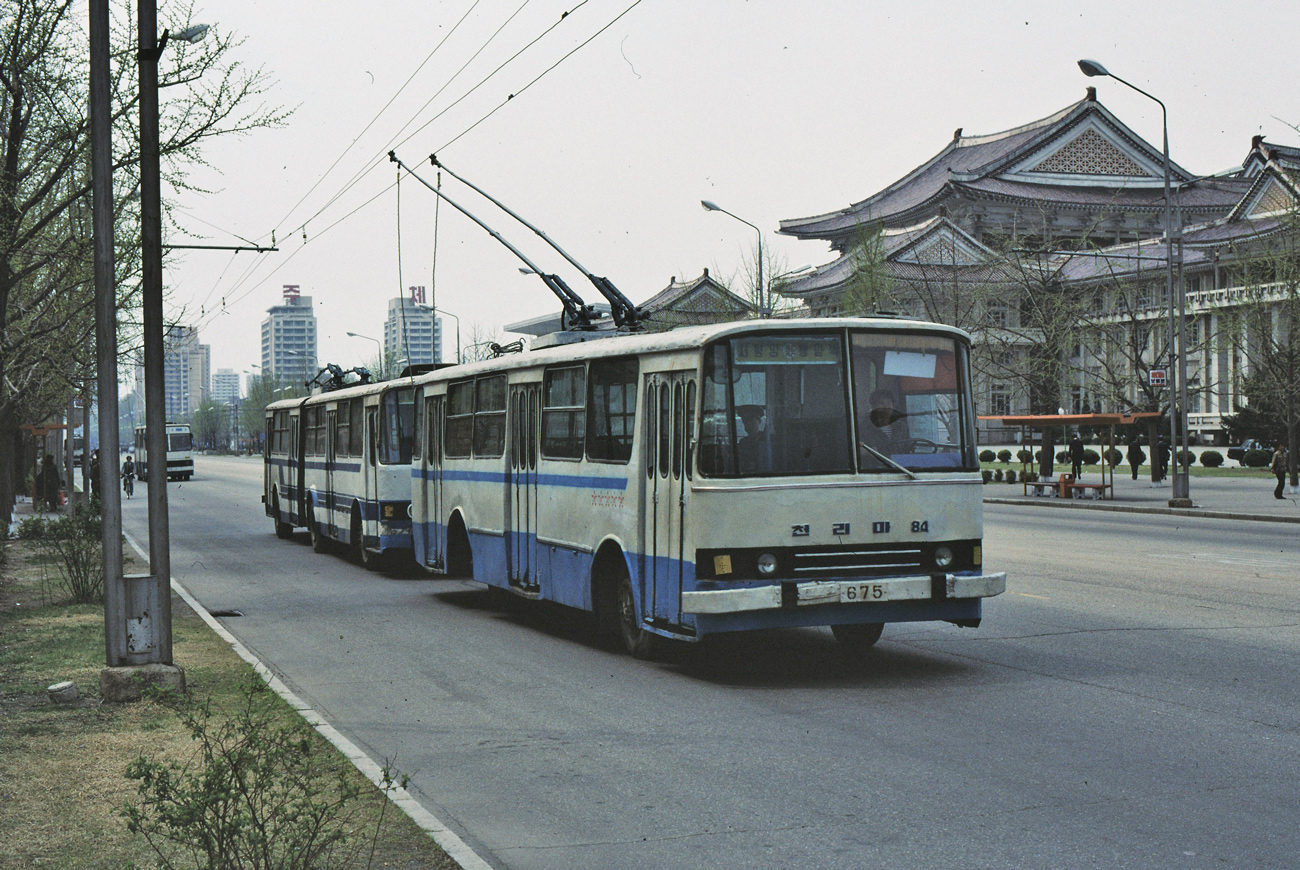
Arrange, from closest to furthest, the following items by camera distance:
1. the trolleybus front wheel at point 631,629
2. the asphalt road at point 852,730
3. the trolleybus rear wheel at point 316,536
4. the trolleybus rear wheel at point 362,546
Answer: the asphalt road at point 852,730 → the trolleybus front wheel at point 631,629 → the trolleybus rear wheel at point 362,546 → the trolleybus rear wheel at point 316,536

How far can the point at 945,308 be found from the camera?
63125 millimetres

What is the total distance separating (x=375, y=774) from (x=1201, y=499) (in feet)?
101

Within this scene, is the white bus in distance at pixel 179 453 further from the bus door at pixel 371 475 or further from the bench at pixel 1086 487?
the bus door at pixel 371 475

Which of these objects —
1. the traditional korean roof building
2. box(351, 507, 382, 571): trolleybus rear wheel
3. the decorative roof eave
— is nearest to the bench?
box(351, 507, 382, 571): trolleybus rear wheel

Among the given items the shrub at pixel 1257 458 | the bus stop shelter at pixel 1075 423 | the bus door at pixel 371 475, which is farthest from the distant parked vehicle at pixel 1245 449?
the bus door at pixel 371 475

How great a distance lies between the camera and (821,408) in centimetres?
1027

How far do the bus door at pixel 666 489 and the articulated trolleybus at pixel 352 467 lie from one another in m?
9.55

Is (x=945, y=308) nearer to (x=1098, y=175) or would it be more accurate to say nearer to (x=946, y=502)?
(x=1098, y=175)

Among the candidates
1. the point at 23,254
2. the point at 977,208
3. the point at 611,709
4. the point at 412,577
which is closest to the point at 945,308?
the point at 977,208

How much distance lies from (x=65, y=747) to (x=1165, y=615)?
9534 millimetres

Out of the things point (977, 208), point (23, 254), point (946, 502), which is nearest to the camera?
point (946, 502)

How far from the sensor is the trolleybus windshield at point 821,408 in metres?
10.1

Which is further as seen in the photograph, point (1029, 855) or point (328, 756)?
point (328, 756)

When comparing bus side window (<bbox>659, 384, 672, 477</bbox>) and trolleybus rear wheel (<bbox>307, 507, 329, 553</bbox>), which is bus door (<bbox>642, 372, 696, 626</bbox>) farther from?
trolleybus rear wheel (<bbox>307, 507, 329, 553</bbox>)
